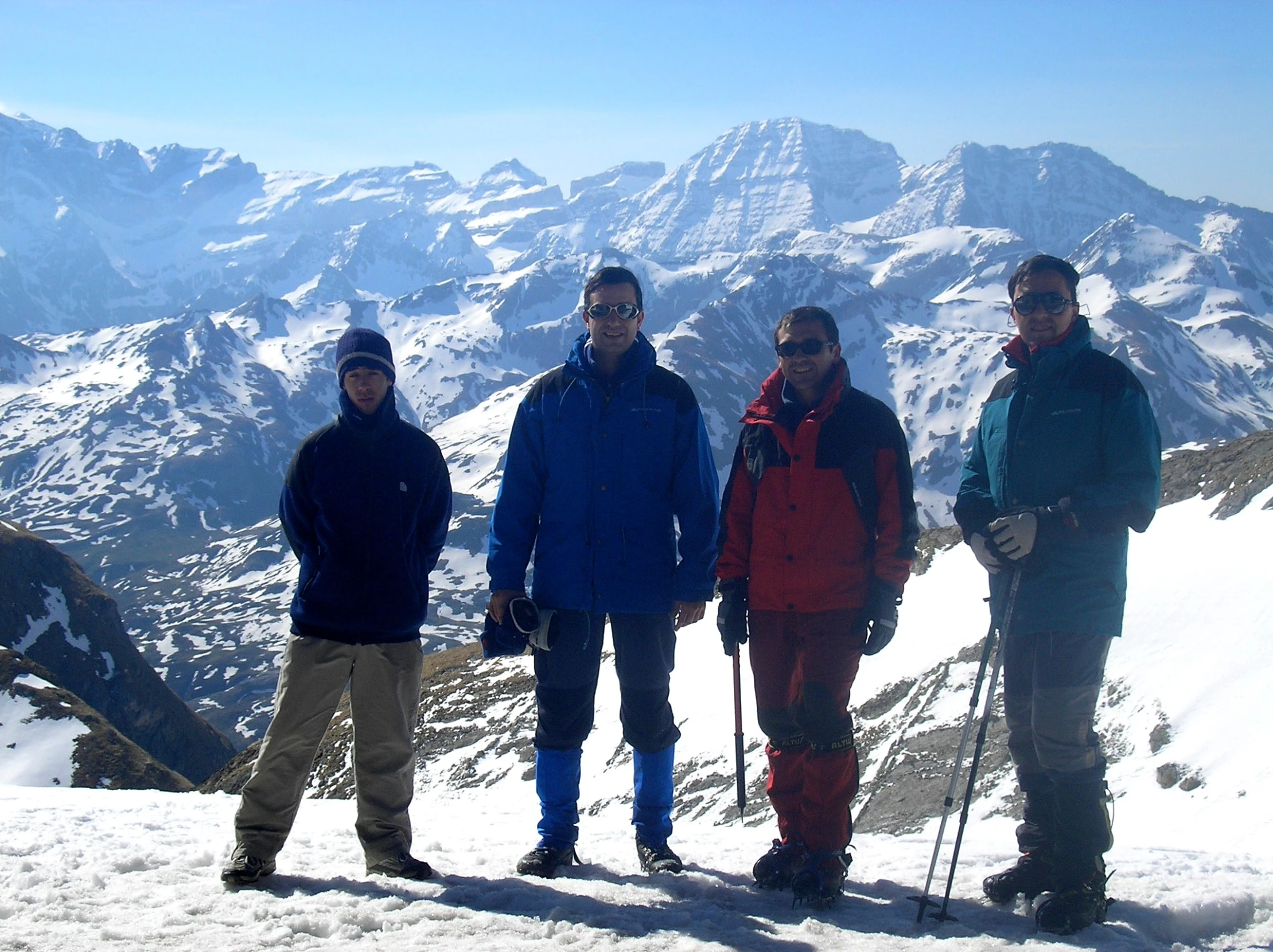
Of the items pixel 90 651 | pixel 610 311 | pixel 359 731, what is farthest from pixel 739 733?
pixel 90 651

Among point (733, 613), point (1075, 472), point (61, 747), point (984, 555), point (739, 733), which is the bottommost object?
point (61, 747)

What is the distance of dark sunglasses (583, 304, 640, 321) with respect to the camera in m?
8.30

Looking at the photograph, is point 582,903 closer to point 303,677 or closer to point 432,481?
point 303,677

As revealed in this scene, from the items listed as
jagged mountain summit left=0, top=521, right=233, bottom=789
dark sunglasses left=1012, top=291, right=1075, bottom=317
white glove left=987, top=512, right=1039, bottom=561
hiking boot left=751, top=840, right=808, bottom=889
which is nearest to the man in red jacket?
hiking boot left=751, top=840, right=808, bottom=889

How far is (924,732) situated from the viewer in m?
24.0

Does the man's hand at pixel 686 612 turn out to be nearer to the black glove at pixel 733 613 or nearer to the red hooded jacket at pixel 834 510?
the black glove at pixel 733 613

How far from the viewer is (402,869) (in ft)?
25.5

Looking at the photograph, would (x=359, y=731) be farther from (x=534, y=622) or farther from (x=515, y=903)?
(x=515, y=903)

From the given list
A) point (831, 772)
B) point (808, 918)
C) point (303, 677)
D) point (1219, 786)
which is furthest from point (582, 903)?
point (1219, 786)

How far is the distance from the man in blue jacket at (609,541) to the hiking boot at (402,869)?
861 mm

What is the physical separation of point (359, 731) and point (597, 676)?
2025mm

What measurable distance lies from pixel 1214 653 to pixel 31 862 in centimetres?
2198

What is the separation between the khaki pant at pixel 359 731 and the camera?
25.5ft

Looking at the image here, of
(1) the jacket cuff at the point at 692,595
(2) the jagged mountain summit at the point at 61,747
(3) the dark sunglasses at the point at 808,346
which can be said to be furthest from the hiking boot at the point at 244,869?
(2) the jagged mountain summit at the point at 61,747
